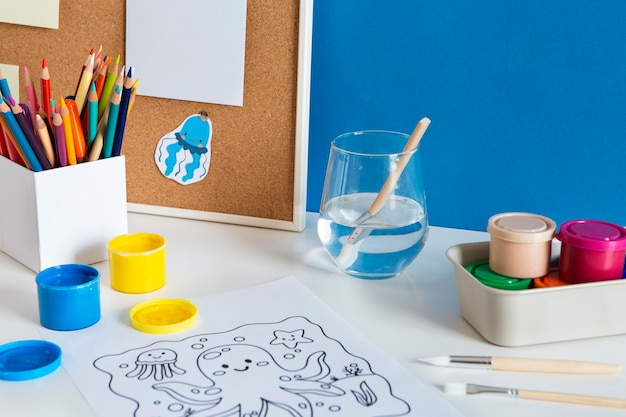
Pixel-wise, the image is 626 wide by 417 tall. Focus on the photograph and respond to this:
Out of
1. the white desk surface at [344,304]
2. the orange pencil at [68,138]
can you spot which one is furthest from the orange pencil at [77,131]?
the white desk surface at [344,304]

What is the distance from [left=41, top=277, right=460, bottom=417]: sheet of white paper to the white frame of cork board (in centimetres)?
18

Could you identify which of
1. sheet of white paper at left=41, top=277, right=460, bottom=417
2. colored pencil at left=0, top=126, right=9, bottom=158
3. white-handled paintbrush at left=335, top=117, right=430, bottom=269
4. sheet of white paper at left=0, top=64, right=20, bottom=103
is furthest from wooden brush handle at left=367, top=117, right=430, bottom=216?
sheet of white paper at left=0, top=64, right=20, bottom=103

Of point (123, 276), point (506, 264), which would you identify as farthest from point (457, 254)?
point (123, 276)

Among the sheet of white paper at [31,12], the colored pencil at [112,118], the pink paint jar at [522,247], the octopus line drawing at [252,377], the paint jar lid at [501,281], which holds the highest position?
the sheet of white paper at [31,12]

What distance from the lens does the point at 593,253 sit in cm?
63

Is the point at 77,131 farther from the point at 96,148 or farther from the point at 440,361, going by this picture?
the point at 440,361

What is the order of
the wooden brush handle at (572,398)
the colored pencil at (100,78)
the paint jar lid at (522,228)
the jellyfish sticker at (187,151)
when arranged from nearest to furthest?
the wooden brush handle at (572,398)
the paint jar lid at (522,228)
the colored pencil at (100,78)
the jellyfish sticker at (187,151)

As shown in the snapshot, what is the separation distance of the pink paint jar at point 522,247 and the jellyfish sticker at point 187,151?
334 millimetres

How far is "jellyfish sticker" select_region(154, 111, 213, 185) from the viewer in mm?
844

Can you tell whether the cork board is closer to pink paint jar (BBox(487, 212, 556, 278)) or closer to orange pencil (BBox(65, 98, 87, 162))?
orange pencil (BBox(65, 98, 87, 162))

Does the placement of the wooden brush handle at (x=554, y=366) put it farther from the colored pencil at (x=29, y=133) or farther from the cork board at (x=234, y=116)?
the colored pencil at (x=29, y=133)

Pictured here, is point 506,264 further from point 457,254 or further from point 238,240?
point 238,240

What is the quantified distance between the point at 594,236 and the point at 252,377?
0.96 ft

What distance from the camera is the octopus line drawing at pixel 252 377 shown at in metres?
0.53
